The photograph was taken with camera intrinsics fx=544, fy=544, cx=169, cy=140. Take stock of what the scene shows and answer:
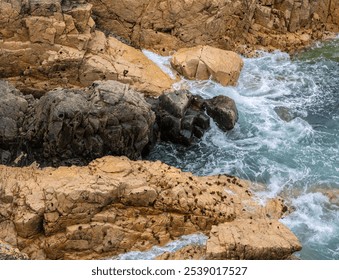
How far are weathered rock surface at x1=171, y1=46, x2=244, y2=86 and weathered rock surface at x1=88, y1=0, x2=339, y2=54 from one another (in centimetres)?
107

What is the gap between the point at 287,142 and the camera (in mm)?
18984

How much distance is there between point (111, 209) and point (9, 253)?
294cm

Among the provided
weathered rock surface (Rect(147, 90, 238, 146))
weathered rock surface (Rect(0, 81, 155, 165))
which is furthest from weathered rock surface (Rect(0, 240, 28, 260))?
weathered rock surface (Rect(147, 90, 238, 146))

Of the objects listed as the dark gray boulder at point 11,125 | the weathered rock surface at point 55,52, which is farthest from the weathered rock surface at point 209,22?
the dark gray boulder at point 11,125

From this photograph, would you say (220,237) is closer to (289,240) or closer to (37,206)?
(289,240)

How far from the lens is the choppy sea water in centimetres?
1573

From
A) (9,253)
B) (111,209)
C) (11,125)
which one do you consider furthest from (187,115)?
(9,253)

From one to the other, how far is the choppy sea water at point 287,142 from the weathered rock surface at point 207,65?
14.1 inches

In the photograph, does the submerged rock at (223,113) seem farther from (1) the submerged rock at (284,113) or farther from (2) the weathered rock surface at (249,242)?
(2) the weathered rock surface at (249,242)

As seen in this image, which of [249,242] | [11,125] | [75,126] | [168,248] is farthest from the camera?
[11,125]

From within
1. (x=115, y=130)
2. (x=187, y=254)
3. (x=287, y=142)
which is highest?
(x=115, y=130)

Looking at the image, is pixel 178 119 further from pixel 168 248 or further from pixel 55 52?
pixel 168 248

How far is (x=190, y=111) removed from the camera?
62.2 ft

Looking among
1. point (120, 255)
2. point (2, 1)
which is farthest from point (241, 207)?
point (2, 1)
